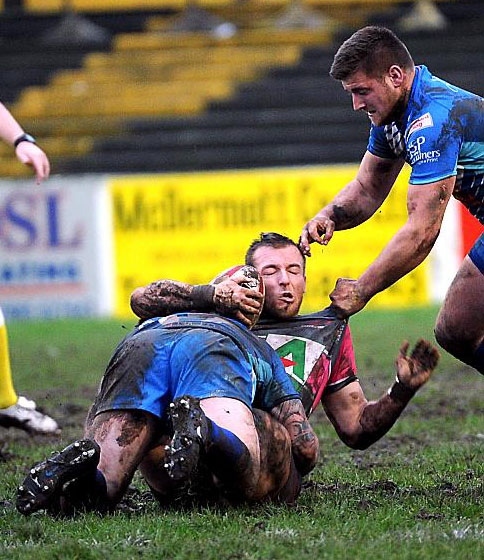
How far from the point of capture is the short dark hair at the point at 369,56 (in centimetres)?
492

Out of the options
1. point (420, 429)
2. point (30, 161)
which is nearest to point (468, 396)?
Answer: point (420, 429)

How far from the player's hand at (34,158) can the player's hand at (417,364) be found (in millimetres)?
2378

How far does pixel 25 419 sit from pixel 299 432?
2467 millimetres

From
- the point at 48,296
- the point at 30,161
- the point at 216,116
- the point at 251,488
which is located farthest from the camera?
the point at 216,116

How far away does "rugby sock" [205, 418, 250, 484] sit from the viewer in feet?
12.7

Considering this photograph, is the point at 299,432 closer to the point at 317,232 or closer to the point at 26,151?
the point at 317,232

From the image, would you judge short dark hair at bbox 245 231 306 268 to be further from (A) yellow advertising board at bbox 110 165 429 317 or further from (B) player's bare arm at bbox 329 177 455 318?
(A) yellow advertising board at bbox 110 165 429 317

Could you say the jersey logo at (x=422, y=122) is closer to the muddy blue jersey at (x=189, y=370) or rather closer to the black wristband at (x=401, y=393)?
the black wristband at (x=401, y=393)

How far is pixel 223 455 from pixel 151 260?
38.9 feet

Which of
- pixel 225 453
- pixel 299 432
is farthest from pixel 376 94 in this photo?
pixel 225 453

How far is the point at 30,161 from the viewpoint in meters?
6.14

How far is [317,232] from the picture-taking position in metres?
5.28

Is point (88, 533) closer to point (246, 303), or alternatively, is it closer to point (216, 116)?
point (246, 303)

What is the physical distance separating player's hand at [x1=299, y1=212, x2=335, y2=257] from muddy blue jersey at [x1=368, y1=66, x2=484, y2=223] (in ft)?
1.49
